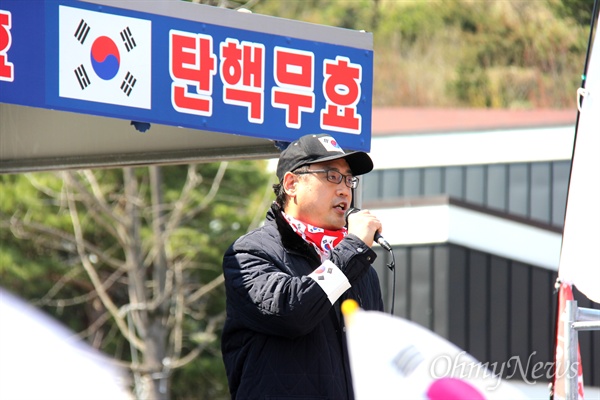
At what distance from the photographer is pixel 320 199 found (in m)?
3.93

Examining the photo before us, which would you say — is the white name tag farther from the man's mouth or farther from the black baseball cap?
the black baseball cap

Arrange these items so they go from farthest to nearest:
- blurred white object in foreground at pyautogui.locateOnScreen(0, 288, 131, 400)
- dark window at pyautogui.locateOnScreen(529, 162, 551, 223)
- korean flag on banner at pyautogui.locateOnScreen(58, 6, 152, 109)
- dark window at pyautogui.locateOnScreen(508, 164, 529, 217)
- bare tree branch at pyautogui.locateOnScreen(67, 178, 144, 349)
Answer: dark window at pyautogui.locateOnScreen(508, 164, 529, 217)
dark window at pyautogui.locateOnScreen(529, 162, 551, 223)
bare tree branch at pyautogui.locateOnScreen(67, 178, 144, 349)
korean flag on banner at pyautogui.locateOnScreen(58, 6, 152, 109)
blurred white object in foreground at pyautogui.locateOnScreen(0, 288, 131, 400)

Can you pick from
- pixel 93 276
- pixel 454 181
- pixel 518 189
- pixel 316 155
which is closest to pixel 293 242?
pixel 316 155

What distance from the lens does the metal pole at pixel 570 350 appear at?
4.47 meters

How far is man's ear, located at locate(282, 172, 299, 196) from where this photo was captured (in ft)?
13.1

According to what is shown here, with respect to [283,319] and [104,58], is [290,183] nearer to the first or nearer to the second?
[283,319]

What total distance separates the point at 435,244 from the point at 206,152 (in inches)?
493

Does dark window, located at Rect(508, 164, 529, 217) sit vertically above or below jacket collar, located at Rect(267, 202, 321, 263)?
below

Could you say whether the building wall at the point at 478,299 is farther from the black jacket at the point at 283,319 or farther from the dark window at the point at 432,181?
the black jacket at the point at 283,319

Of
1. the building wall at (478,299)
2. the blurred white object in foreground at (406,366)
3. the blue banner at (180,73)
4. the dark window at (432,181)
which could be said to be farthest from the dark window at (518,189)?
the blurred white object in foreground at (406,366)

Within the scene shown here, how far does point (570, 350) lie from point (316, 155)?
1.38 metres

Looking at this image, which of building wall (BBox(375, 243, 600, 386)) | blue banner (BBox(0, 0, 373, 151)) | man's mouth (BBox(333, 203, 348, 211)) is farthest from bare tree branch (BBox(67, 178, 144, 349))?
man's mouth (BBox(333, 203, 348, 211))

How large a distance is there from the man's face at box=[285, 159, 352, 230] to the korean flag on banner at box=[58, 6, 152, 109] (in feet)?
3.57

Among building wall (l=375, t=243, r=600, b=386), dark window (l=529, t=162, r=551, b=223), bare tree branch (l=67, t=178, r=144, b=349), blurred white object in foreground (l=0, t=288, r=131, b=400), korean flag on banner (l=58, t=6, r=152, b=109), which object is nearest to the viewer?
blurred white object in foreground (l=0, t=288, r=131, b=400)
